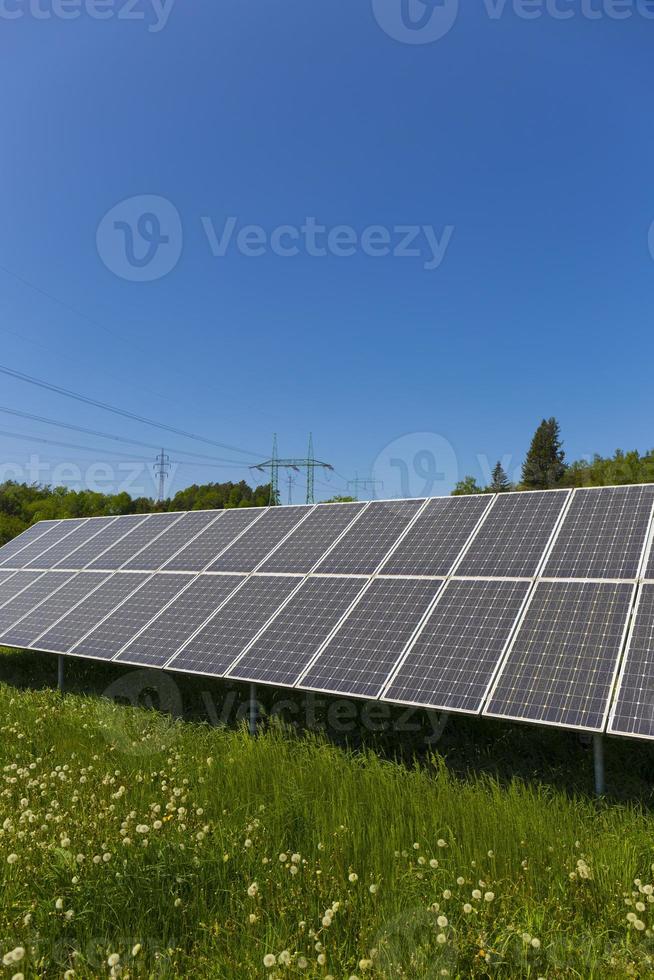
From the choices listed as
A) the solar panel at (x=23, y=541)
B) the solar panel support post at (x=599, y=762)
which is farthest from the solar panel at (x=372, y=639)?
the solar panel at (x=23, y=541)

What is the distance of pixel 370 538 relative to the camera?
12.4 m

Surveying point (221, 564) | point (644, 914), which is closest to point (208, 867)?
point (644, 914)

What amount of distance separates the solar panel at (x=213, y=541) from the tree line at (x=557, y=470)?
38.4 meters

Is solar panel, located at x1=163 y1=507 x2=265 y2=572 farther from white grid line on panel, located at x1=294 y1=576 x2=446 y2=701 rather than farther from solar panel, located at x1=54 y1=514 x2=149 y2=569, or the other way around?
white grid line on panel, located at x1=294 y1=576 x2=446 y2=701

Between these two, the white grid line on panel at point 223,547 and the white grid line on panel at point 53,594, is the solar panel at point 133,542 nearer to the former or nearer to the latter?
the white grid line on panel at point 53,594

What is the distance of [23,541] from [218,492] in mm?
47730

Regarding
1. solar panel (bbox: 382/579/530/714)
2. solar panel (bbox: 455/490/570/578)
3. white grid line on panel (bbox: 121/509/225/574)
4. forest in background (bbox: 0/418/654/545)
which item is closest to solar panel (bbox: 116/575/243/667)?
white grid line on panel (bbox: 121/509/225/574)

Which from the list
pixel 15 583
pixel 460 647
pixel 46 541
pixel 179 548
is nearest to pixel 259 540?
pixel 179 548

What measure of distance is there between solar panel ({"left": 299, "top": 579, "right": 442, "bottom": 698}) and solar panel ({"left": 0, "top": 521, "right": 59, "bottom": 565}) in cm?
1327

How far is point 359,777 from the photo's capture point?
26.7 ft

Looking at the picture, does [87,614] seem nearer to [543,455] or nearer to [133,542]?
[133,542]

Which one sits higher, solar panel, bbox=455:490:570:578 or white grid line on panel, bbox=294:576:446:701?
solar panel, bbox=455:490:570:578

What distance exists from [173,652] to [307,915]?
642cm

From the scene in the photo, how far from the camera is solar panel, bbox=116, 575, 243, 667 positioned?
11336 millimetres
